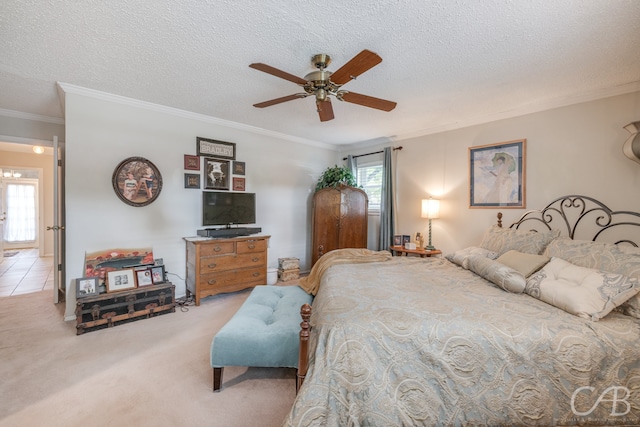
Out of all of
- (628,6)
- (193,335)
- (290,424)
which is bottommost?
(193,335)

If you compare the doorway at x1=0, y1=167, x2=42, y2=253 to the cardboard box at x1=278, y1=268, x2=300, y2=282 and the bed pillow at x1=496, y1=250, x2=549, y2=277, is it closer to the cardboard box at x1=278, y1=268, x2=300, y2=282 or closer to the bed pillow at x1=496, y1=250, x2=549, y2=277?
the cardboard box at x1=278, y1=268, x2=300, y2=282

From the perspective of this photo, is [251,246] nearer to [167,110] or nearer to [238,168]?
[238,168]

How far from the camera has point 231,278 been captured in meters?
3.54

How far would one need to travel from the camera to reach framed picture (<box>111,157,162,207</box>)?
310 centimetres

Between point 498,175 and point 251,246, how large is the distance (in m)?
3.51

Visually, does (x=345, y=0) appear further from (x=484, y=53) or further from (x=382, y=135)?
(x=382, y=135)

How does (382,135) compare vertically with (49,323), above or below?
above

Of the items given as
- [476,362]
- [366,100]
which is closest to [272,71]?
[366,100]

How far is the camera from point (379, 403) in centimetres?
121

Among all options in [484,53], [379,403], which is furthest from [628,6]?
[379,403]

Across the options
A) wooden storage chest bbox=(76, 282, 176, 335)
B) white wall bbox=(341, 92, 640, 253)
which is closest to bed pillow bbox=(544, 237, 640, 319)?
white wall bbox=(341, 92, 640, 253)

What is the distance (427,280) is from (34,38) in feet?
11.7

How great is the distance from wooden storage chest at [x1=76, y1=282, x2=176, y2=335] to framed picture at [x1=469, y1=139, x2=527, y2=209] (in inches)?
166

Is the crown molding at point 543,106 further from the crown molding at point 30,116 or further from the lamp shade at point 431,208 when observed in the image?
the crown molding at point 30,116
